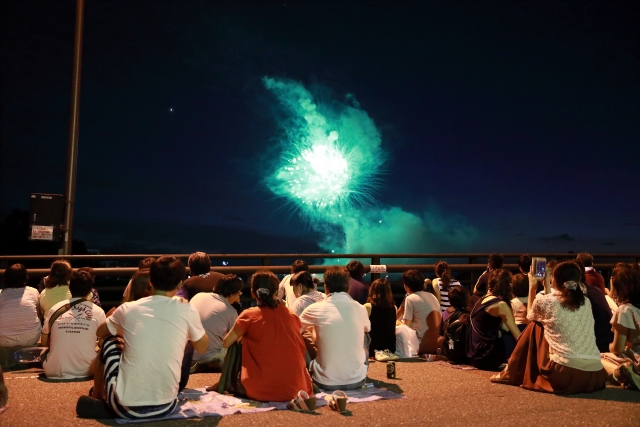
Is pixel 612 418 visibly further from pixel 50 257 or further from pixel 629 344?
pixel 50 257

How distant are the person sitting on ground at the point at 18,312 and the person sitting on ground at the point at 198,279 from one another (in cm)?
182

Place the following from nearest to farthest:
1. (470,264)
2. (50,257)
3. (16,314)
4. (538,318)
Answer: (538,318), (16,314), (50,257), (470,264)

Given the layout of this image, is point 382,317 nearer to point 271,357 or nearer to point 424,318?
point 424,318

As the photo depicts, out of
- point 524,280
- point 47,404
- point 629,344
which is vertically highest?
point 524,280

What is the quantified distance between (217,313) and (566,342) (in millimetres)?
3502

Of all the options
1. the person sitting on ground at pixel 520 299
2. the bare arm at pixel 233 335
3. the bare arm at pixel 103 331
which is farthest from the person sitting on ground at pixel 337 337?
the person sitting on ground at pixel 520 299

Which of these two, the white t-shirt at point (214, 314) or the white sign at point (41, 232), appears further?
the white sign at point (41, 232)

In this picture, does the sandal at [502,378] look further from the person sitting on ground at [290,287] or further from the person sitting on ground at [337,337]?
the person sitting on ground at [290,287]

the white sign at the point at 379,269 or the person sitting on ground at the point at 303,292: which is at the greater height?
the white sign at the point at 379,269

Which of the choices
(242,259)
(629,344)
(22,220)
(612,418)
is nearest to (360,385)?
(612,418)

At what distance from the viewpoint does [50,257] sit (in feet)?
33.1

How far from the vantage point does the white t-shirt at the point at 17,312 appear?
710 cm

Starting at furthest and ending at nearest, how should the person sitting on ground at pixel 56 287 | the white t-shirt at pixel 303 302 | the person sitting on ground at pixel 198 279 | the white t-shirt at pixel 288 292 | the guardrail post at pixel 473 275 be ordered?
the guardrail post at pixel 473 275 < the white t-shirt at pixel 288 292 < the person sitting on ground at pixel 56 287 < the person sitting on ground at pixel 198 279 < the white t-shirt at pixel 303 302

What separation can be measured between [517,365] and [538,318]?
1.81 ft
